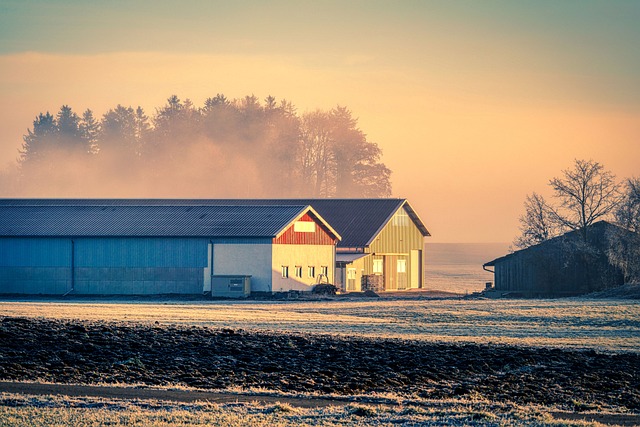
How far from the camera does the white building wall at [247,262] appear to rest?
232ft

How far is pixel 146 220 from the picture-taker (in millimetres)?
74938

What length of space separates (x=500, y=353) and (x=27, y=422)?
1768 cm

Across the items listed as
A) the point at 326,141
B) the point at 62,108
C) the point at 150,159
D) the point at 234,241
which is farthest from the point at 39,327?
the point at 62,108

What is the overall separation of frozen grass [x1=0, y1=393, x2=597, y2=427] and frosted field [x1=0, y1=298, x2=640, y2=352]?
14.8 meters

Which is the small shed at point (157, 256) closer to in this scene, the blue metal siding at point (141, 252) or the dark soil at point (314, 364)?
the blue metal siding at point (141, 252)

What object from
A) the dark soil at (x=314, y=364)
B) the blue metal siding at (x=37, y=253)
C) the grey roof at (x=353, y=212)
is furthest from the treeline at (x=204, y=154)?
the dark soil at (x=314, y=364)

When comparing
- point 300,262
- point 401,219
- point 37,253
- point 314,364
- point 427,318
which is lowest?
point 314,364

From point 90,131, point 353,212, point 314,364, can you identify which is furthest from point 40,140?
point 314,364

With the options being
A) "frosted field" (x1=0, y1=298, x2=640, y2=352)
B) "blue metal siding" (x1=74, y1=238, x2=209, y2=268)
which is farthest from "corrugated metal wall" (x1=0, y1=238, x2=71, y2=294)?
"frosted field" (x1=0, y1=298, x2=640, y2=352)

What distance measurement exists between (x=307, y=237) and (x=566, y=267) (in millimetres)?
18159

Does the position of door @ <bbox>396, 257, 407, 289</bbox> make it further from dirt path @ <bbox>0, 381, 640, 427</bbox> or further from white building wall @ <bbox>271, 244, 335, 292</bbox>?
dirt path @ <bbox>0, 381, 640, 427</bbox>

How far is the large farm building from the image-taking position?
7100 cm

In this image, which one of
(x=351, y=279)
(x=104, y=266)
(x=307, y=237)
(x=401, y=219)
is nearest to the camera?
(x=104, y=266)

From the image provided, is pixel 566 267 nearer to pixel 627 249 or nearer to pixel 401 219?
pixel 627 249
